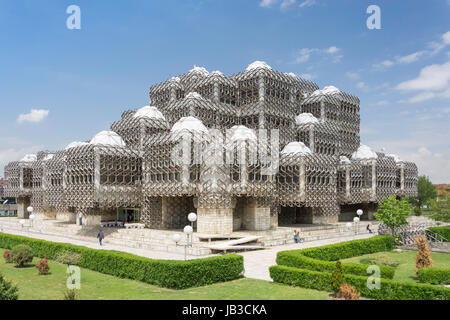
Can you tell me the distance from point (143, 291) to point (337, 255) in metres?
16.5

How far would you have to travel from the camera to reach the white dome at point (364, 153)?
6053 centimetres

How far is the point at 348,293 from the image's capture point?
56.5ft

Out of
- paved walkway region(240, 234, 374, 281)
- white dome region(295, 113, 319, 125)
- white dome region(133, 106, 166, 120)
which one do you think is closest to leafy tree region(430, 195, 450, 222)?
paved walkway region(240, 234, 374, 281)

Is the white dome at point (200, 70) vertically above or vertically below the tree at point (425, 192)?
above

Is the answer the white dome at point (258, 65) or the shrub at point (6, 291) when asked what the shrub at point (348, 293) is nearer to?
the shrub at point (6, 291)

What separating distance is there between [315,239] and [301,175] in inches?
332

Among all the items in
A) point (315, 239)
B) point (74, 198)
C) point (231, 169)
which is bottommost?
point (315, 239)

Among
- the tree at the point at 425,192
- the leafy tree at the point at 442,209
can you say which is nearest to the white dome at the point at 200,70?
the leafy tree at the point at 442,209

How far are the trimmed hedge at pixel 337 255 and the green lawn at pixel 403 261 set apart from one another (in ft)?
2.26

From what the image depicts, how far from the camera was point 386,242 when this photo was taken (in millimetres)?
35000
